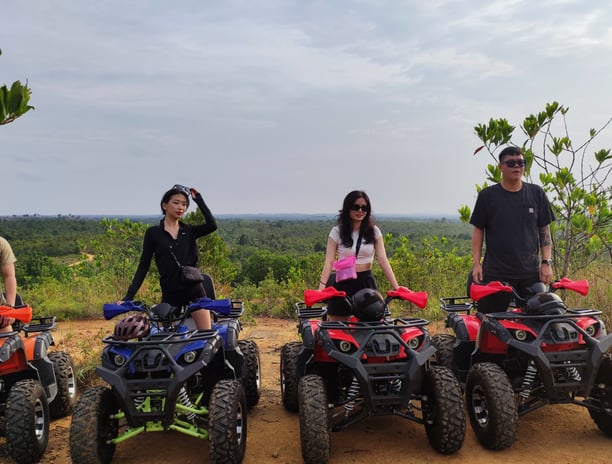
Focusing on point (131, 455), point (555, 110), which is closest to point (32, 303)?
point (131, 455)

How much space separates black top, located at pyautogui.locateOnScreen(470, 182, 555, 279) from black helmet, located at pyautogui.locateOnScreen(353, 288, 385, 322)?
1198 millimetres

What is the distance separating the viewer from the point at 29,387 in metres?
3.92

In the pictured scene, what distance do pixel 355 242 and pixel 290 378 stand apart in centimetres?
138

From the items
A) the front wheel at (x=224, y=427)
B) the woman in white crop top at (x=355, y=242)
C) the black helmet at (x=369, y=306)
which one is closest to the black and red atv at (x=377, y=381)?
the black helmet at (x=369, y=306)

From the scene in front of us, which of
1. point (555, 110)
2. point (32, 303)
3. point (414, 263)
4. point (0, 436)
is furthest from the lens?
point (32, 303)

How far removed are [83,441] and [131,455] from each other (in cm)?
70

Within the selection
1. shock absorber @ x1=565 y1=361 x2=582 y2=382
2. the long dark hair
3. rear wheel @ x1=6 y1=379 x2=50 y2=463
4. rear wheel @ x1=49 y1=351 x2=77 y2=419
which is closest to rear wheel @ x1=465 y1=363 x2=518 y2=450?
shock absorber @ x1=565 y1=361 x2=582 y2=382

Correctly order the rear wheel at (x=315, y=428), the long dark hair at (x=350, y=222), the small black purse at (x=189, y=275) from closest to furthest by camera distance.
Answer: the rear wheel at (x=315, y=428) < the small black purse at (x=189, y=275) < the long dark hair at (x=350, y=222)

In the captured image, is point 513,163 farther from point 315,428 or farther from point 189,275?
point 189,275

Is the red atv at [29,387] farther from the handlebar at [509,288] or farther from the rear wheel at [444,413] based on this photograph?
the handlebar at [509,288]

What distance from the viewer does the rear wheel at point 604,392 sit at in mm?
3969

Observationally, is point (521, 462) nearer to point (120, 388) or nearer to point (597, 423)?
point (597, 423)

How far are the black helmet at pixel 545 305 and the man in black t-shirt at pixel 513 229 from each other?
402mm

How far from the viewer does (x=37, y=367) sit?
4492mm
